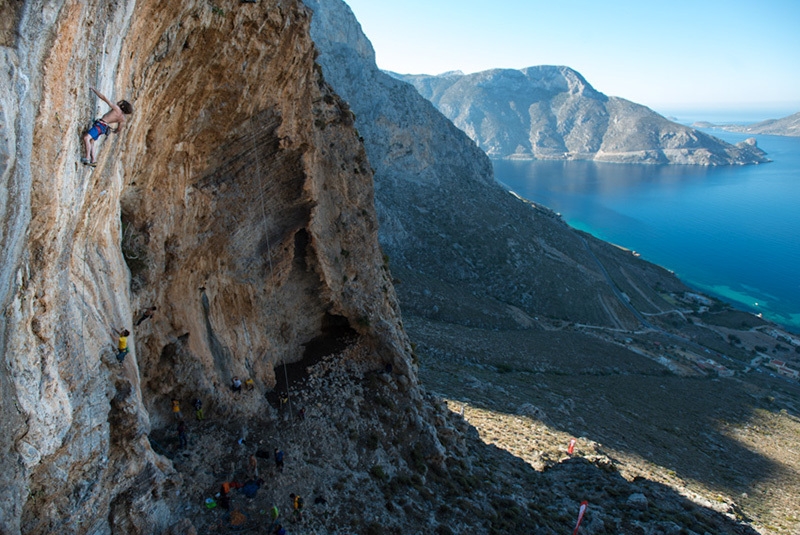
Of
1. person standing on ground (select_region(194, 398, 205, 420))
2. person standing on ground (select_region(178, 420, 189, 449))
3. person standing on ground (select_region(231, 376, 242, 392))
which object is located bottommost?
person standing on ground (select_region(178, 420, 189, 449))

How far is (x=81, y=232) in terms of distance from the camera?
7.96 m

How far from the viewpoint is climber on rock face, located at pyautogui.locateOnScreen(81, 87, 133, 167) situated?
23.6 feet

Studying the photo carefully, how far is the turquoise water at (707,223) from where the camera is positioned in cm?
9862

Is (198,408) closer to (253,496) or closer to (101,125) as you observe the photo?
(253,496)

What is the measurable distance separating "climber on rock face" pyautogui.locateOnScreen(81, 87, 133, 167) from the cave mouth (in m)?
10.1

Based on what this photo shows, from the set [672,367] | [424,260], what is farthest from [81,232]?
[672,367]

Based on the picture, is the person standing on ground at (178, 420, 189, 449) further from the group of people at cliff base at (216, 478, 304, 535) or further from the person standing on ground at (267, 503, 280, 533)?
the person standing on ground at (267, 503, 280, 533)

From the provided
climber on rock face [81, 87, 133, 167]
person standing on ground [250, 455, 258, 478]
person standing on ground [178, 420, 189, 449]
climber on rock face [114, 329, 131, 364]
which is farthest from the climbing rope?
climber on rock face [114, 329, 131, 364]

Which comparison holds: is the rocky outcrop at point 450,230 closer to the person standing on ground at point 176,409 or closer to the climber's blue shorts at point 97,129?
the person standing on ground at point 176,409

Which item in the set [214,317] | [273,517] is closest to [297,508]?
[273,517]

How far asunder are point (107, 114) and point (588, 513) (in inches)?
759

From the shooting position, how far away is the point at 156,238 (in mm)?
11219

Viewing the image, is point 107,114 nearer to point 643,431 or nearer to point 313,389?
point 313,389

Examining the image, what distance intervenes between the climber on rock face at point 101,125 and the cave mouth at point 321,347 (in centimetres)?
1010
